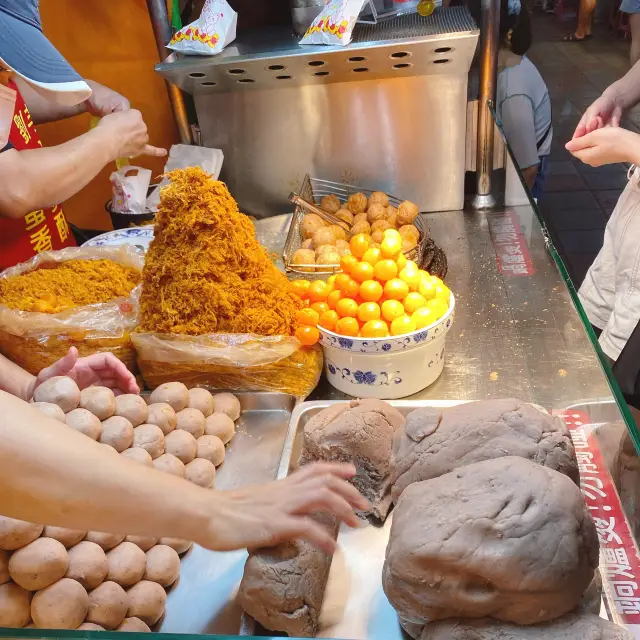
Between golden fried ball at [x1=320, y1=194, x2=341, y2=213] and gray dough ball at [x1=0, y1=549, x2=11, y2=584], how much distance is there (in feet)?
5.16

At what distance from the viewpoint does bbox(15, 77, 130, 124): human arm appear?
233 cm

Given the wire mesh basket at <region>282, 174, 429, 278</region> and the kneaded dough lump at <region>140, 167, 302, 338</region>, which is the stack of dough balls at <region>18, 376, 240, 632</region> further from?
the wire mesh basket at <region>282, 174, 429, 278</region>

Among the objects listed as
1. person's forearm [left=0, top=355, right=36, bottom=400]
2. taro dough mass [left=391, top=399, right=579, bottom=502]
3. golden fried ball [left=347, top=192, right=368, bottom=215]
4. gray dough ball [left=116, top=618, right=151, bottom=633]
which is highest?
taro dough mass [left=391, top=399, right=579, bottom=502]

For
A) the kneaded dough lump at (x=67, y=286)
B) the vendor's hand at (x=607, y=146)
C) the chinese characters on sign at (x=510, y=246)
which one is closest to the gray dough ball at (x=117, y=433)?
the kneaded dough lump at (x=67, y=286)

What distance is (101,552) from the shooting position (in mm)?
1112

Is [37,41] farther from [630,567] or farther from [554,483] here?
[630,567]

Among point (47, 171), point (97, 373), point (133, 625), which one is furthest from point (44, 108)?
point (133, 625)

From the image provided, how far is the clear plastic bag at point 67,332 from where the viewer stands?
163 cm

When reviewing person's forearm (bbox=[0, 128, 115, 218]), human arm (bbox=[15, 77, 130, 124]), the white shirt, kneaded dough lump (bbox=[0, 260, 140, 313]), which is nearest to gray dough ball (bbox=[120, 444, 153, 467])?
kneaded dough lump (bbox=[0, 260, 140, 313])

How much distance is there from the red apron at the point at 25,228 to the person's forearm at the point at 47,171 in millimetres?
178

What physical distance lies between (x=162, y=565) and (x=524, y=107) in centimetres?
244

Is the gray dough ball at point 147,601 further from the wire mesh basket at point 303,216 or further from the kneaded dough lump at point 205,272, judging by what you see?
the wire mesh basket at point 303,216

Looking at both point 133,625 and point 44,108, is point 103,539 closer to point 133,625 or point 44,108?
point 133,625

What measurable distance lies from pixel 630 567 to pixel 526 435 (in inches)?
9.8
